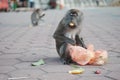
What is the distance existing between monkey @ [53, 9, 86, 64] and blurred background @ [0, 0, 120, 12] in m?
27.9

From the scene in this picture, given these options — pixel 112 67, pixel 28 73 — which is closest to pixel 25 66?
pixel 28 73

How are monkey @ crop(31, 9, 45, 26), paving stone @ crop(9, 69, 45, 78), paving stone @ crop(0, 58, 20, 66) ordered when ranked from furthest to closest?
1. monkey @ crop(31, 9, 45, 26)
2. paving stone @ crop(0, 58, 20, 66)
3. paving stone @ crop(9, 69, 45, 78)

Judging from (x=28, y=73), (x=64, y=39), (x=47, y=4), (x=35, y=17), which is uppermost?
(x=64, y=39)

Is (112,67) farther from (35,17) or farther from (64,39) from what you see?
(35,17)

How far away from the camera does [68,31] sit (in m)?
5.20

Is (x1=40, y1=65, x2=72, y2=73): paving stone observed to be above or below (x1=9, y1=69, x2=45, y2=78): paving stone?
below

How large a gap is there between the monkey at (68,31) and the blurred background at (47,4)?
27921mm

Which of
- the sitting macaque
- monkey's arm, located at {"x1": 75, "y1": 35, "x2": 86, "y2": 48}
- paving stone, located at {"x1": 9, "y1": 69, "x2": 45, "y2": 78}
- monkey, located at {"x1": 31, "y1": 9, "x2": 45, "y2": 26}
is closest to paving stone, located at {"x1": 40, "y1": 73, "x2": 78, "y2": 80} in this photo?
paving stone, located at {"x1": 9, "y1": 69, "x2": 45, "y2": 78}

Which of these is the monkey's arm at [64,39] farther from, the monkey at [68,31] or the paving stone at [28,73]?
the paving stone at [28,73]

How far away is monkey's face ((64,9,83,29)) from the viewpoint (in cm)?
491

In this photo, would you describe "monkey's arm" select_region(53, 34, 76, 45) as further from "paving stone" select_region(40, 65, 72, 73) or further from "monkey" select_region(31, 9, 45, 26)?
"monkey" select_region(31, 9, 45, 26)

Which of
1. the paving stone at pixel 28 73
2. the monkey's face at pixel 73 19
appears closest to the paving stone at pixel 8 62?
the paving stone at pixel 28 73

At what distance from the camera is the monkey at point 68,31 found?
497 centimetres

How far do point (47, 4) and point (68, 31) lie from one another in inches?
1612
